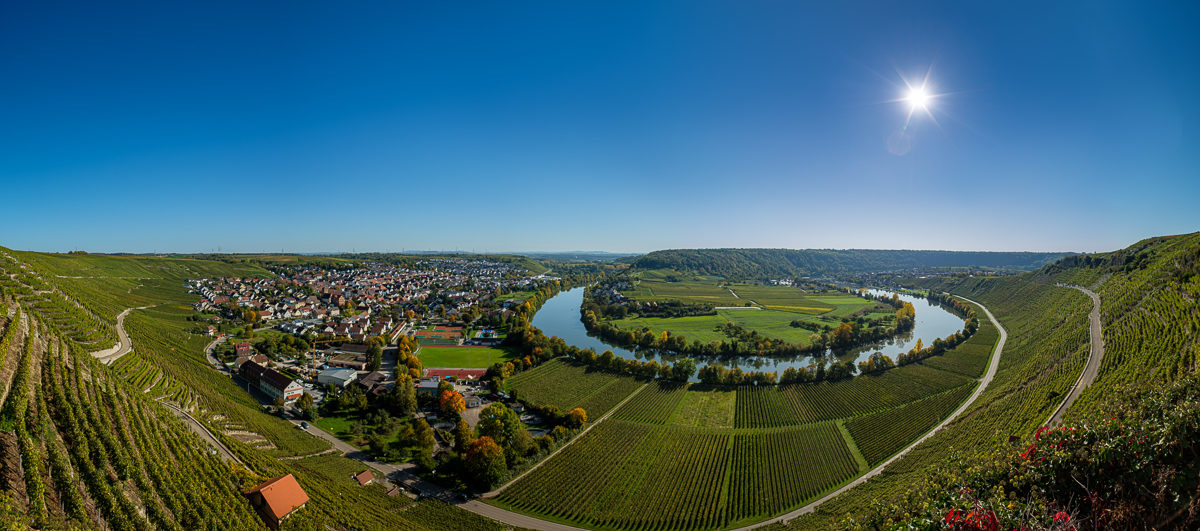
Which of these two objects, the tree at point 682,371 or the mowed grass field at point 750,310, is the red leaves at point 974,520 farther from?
the mowed grass field at point 750,310

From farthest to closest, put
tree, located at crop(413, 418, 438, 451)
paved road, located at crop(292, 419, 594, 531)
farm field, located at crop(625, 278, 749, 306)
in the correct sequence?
1. farm field, located at crop(625, 278, 749, 306)
2. tree, located at crop(413, 418, 438, 451)
3. paved road, located at crop(292, 419, 594, 531)

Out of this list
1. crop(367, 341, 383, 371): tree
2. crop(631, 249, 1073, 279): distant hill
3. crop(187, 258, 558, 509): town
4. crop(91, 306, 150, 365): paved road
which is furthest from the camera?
crop(631, 249, 1073, 279): distant hill

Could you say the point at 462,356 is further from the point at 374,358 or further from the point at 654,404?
the point at 654,404

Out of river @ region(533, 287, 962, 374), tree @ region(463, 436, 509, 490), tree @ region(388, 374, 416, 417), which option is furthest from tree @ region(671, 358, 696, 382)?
tree @ region(388, 374, 416, 417)

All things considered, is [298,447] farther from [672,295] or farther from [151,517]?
[672,295]

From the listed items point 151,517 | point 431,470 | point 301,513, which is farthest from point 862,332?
point 151,517

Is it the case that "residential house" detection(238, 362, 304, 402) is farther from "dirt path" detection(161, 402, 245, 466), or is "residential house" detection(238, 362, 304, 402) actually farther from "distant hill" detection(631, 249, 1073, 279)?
"distant hill" detection(631, 249, 1073, 279)

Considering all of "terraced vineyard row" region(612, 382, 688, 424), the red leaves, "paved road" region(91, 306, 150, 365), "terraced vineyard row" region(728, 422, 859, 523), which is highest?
the red leaves

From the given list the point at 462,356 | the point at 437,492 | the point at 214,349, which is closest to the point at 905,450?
the point at 437,492
